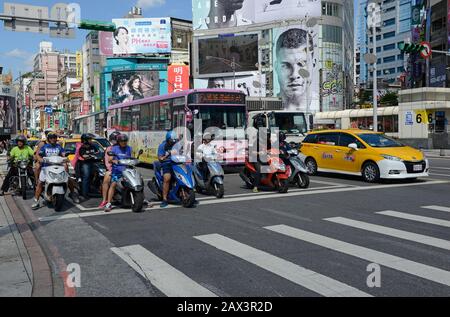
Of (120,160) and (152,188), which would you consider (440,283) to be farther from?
(152,188)

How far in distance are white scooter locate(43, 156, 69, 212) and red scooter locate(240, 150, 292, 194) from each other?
16.7 ft

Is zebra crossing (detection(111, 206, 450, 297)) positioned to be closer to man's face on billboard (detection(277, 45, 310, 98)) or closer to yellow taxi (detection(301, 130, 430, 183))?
yellow taxi (detection(301, 130, 430, 183))

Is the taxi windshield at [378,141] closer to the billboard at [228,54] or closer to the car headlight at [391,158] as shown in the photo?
the car headlight at [391,158]

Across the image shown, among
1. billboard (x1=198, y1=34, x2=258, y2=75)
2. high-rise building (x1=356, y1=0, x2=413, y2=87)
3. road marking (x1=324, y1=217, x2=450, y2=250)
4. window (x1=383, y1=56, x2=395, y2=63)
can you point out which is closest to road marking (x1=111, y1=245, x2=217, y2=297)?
road marking (x1=324, y1=217, x2=450, y2=250)

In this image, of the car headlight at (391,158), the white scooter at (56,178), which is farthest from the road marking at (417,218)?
the white scooter at (56,178)

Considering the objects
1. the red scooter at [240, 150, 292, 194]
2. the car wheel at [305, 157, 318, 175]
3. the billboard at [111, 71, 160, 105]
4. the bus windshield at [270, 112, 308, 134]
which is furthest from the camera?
the billboard at [111, 71, 160, 105]

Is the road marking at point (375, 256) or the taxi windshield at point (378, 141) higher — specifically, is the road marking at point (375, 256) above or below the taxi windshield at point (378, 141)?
below

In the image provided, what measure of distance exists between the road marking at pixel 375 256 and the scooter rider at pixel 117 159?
373 centimetres

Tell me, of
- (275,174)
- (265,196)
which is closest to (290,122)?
(275,174)

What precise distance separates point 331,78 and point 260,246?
66770mm

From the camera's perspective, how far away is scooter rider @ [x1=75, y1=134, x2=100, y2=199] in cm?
1152

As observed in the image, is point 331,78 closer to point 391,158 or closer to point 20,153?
point 391,158

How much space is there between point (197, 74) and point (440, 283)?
7709 cm

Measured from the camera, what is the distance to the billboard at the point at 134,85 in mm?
→ 88188
